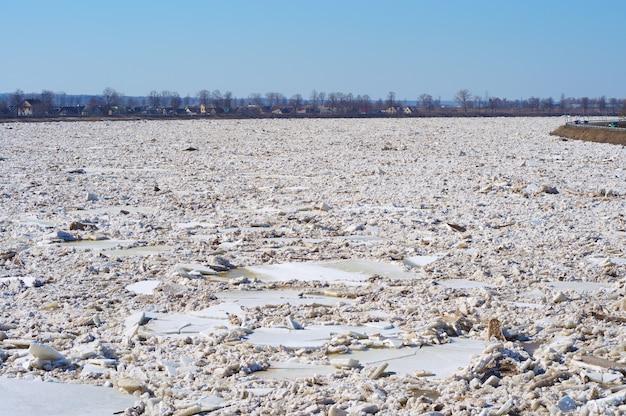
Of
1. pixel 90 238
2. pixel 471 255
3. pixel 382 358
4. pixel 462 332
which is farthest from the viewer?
pixel 90 238

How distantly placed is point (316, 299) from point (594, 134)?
3285 centimetres

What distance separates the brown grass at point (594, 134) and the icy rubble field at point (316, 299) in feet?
70.3

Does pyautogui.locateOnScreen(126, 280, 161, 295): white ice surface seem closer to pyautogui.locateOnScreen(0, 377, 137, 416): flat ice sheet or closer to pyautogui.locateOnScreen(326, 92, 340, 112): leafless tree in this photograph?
pyautogui.locateOnScreen(0, 377, 137, 416): flat ice sheet

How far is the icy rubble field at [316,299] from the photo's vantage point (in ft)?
15.5

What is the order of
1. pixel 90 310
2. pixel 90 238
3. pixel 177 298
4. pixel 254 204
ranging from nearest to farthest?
pixel 90 310 < pixel 177 298 < pixel 90 238 < pixel 254 204

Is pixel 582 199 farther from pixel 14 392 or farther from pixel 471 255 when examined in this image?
pixel 14 392

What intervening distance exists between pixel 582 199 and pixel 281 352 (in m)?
9.01

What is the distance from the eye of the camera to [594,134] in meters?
37.1

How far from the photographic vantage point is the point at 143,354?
539 cm

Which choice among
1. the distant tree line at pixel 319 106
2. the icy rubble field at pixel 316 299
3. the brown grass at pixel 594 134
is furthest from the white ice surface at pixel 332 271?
the distant tree line at pixel 319 106

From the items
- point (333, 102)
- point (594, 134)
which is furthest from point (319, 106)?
point (594, 134)

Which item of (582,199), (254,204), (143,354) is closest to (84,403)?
(143,354)

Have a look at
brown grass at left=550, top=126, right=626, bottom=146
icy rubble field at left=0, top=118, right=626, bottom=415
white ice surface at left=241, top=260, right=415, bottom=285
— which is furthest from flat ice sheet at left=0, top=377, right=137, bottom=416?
brown grass at left=550, top=126, right=626, bottom=146

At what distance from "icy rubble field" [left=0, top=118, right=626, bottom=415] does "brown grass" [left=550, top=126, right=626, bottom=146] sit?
2144 cm
